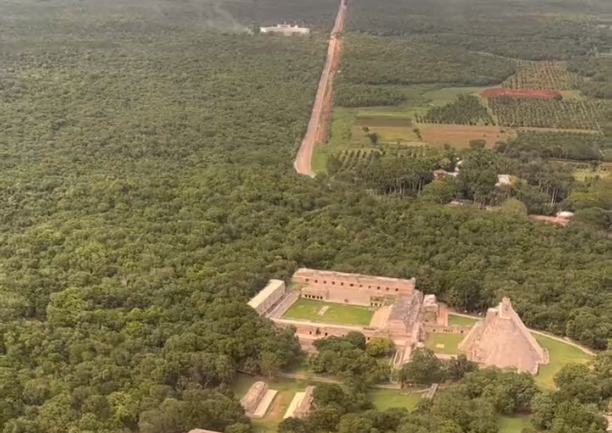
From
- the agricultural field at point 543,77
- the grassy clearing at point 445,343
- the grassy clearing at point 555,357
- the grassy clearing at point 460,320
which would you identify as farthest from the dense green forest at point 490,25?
the grassy clearing at point 445,343

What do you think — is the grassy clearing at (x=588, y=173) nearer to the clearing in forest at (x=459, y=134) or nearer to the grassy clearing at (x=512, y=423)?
the clearing in forest at (x=459, y=134)

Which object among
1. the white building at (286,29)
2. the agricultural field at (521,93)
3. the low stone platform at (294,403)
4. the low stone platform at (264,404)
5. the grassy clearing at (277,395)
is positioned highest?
the white building at (286,29)

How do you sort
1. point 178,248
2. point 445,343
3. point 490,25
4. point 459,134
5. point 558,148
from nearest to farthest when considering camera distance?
point 445,343 → point 178,248 → point 558,148 → point 459,134 → point 490,25

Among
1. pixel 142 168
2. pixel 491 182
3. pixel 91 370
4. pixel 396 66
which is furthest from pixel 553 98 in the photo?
pixel 91 370

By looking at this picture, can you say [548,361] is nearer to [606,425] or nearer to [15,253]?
[606,425]

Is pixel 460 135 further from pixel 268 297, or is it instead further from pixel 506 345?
pixel 506 345

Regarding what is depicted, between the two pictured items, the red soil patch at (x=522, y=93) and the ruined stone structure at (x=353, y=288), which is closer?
the ruined stone structure at (x=353, y=288)

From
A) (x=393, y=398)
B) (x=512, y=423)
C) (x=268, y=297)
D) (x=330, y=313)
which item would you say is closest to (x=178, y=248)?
(x=268, y=297)
